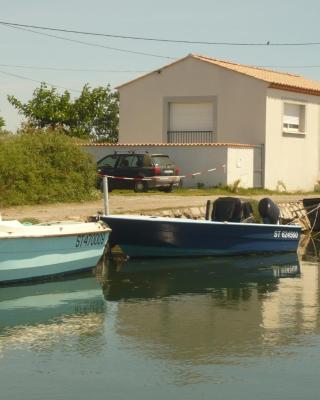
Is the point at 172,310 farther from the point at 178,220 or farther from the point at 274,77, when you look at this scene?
the point at 274,77

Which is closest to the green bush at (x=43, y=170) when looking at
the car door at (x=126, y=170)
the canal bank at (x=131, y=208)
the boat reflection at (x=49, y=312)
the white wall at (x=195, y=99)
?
the canal bank at (x=131, y=208)

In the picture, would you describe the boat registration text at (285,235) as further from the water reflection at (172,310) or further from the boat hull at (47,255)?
the boat hull at (47,255)

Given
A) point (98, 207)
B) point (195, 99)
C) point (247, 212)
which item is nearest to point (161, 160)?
point (195, 99)

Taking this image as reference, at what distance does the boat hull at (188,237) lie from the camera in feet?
68.4

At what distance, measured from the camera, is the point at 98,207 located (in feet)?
84.8

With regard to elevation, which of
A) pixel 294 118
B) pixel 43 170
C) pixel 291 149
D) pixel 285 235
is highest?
pixel 294 118

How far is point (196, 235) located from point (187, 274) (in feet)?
6.32

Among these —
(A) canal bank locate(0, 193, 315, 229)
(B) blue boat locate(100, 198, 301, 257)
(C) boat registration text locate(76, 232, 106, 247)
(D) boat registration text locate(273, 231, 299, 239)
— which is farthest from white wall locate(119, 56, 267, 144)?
(C) boat registration text locate(76, 232, 106, 247)

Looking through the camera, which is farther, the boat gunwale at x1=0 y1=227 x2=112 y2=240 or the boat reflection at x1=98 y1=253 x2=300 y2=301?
the boat reflection at x1=98 y1=253 x2=300 y2=301

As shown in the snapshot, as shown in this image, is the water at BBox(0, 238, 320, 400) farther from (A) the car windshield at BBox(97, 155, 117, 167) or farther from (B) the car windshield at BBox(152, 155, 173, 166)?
(A) the car windshield at BBox(97, 155, 117, 167)

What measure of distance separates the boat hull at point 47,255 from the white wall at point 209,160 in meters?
16.6

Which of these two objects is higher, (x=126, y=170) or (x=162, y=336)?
(x=126, y=170)

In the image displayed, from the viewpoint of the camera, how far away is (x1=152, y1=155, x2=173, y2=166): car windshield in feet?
110

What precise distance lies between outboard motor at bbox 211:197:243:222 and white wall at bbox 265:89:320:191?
15550 mm
